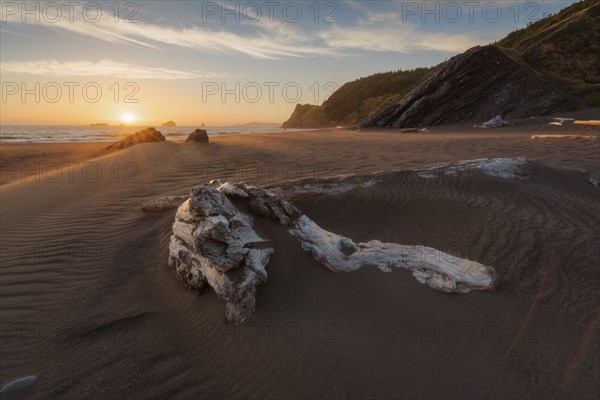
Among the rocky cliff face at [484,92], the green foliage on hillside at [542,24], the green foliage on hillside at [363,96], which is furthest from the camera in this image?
the green foliage on hillside at [363,96]

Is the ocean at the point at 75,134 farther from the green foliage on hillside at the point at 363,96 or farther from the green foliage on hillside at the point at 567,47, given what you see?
the green foliage on hillside at the point at 567,47

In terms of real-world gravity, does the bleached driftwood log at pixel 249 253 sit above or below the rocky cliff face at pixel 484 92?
below

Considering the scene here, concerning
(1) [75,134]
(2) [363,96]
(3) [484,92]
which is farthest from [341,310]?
(2) [363,96]

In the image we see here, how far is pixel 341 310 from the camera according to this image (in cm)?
291

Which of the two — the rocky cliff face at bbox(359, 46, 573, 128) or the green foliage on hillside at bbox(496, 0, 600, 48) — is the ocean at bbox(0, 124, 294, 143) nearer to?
the rocky cliff face at bbox(359, 46, 573, 128)

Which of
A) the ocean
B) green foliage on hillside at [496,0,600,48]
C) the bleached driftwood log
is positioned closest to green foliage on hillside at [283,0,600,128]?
green foliage on hillside at [496,0,600,48]

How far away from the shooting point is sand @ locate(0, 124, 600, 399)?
92.8 inches

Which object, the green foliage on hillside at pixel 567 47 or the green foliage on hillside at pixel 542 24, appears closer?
the green foliage on hillside at pixel 567 47

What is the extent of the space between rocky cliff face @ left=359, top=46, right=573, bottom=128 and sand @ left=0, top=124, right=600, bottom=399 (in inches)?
653

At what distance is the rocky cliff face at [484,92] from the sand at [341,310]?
16.6 metres

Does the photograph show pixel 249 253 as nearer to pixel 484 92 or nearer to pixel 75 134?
pixel 484 92

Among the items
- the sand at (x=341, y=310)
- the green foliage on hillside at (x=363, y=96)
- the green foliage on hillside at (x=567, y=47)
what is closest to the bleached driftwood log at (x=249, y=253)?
the sand at (x=341, y=310)

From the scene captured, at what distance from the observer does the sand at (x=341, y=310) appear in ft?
7.73

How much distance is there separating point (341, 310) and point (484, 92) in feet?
70.8
